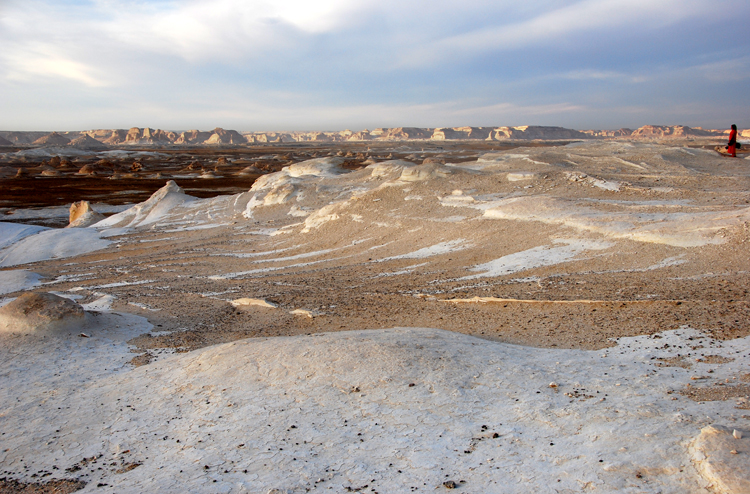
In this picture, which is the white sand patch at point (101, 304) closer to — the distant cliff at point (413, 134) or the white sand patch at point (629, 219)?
the white sand patch at point (629, 219)

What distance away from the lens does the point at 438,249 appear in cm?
1018

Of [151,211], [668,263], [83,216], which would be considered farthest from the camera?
[83,216]

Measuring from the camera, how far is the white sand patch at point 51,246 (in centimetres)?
1465

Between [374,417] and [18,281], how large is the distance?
11.5m

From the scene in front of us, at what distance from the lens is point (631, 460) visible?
277 centimetres

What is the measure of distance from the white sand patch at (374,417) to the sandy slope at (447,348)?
0.02 metres

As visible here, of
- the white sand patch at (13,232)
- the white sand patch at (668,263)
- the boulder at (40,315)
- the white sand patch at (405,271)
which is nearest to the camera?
the boulder at (40,315)

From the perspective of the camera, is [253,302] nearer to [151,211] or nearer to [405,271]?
[405,271]

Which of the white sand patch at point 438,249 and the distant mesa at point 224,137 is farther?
the distant mesa at point 224,137

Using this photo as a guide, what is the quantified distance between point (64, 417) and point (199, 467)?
1861 mm

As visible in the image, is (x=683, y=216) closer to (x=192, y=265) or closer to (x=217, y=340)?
(x=217, y=340)

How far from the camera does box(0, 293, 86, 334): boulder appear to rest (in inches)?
241

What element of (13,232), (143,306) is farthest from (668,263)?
(13,232)

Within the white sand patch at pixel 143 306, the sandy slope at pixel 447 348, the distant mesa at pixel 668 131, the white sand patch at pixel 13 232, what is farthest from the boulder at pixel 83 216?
the distant mesa at pixel 668 131
